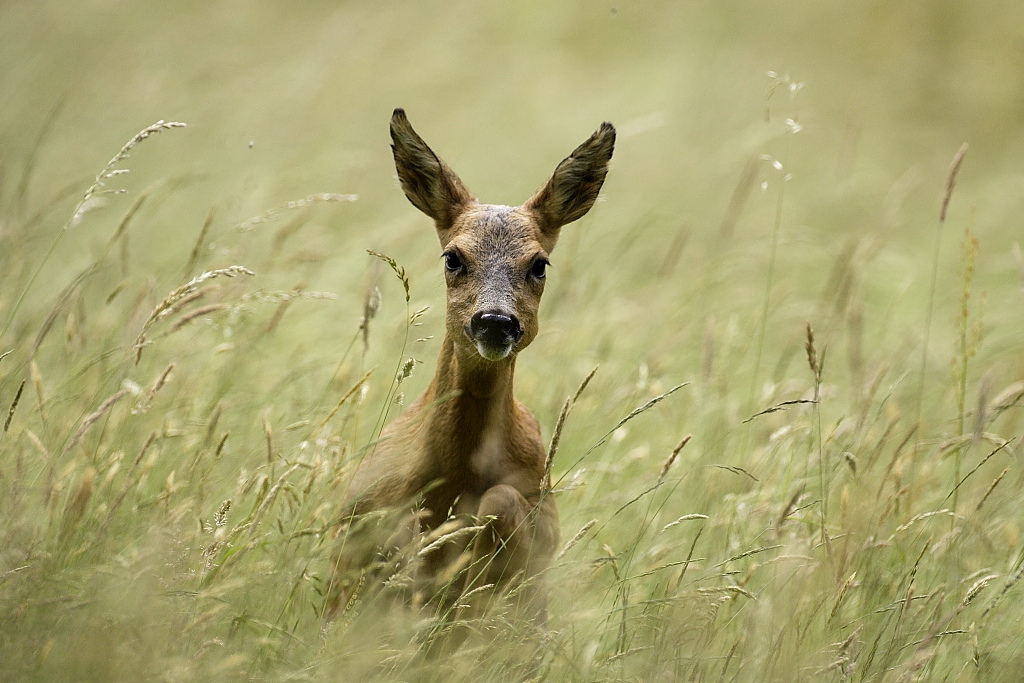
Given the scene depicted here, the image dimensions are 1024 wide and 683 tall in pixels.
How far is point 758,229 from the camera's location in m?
10.6

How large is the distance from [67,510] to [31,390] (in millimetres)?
1674

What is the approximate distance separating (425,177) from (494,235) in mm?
511

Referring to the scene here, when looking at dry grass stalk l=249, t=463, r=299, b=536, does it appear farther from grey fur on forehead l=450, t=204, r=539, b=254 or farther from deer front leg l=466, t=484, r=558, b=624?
grey fur on forehead l=450, t=204, r=539, b=254

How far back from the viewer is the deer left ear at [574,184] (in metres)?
5.07

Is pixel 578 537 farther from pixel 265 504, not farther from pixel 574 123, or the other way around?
pixel 574 123

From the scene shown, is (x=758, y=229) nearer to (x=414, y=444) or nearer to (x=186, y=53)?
(x=186, y=53)

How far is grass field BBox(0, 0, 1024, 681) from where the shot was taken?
3.83m

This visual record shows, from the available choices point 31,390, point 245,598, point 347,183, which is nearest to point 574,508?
point 245,598

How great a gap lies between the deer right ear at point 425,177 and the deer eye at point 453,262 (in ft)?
1.44

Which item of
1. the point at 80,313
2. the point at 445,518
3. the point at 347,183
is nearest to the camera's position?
the point at 445,518

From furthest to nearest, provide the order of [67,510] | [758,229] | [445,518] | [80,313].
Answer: [758,229]
[80,313]
[445,518]
[67,510]

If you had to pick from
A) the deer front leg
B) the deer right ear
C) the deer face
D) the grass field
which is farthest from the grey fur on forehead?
the deer front leg

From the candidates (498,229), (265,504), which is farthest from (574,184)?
(265,504)

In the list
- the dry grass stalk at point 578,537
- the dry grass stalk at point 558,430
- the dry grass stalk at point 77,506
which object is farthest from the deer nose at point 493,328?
the dry grass stalk at point 77,506
